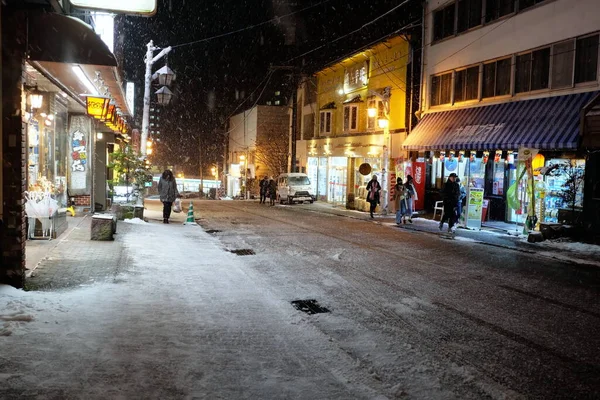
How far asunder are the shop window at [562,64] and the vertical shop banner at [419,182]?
8169 mm

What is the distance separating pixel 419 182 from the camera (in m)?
24.8

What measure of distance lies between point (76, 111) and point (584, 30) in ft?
57.7

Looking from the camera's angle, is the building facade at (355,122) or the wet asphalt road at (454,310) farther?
the building facade at (355,122)

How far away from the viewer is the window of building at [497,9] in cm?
1958

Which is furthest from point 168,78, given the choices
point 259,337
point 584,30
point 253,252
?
point 259,337

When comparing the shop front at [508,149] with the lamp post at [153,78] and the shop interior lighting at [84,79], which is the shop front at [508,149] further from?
the shop interior lighting at [84,79]

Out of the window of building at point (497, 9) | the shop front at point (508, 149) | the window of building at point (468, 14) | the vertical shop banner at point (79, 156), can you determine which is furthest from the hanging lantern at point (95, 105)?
the window of building at point (468, 14)

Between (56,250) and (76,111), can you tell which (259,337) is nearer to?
(56,250)

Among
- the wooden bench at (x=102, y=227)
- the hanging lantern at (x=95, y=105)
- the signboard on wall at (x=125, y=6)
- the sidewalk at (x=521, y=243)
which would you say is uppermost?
the signboard on wall at (x=125, y=6)

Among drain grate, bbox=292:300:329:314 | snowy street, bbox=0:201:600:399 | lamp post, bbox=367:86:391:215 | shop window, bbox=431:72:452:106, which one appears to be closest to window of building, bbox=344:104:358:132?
lamp post, bbox=367:86:391:215

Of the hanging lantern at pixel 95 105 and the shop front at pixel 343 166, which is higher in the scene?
the hanging lantern at pixel 95 105

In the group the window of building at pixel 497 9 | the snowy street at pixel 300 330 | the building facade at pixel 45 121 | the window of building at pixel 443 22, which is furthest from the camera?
the window of building at pixel 443 22

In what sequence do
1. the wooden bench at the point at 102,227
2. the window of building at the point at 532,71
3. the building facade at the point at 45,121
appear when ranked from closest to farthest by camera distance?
1. the building facade at the point at 45,121
2. the wooden bench at the point at 102,227
3. the window of building at the point at 532,71

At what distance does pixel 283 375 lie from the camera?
16.5 feet
